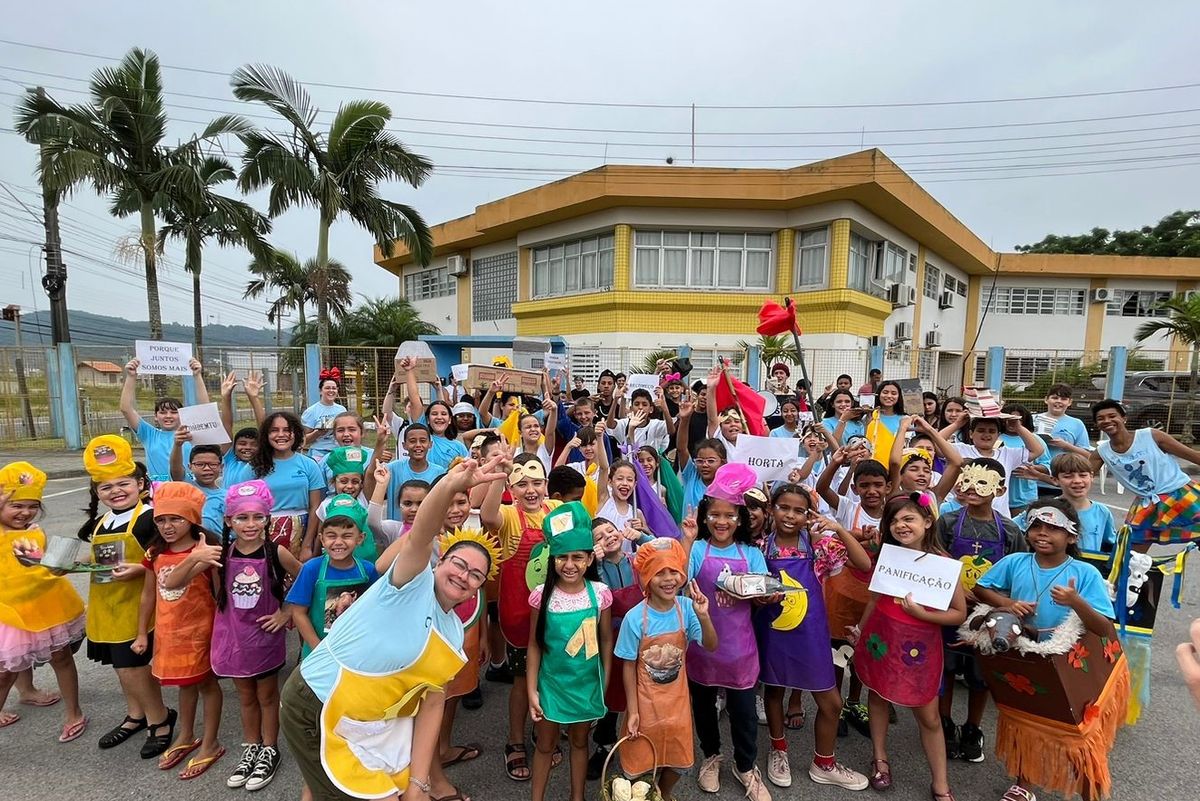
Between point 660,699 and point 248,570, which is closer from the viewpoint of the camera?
point 660,699

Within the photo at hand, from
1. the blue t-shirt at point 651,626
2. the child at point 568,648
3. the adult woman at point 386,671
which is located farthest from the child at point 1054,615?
the adult woman at point 386,671

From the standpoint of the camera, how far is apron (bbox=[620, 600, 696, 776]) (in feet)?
8.29

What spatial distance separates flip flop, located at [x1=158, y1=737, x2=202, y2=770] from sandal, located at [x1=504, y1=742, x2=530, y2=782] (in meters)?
1.70

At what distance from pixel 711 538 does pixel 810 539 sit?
0.57 meters

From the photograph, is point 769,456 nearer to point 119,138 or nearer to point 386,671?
point 386,671

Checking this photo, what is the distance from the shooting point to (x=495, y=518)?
3158 mm

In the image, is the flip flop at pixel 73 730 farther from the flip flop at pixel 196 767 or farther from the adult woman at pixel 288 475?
the adult woman at pixel 288 475

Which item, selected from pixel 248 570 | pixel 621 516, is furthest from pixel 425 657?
pixel 621 516

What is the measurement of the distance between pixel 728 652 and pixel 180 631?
111 inches

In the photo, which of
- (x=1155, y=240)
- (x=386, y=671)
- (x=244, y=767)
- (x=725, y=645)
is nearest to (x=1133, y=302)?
(x=1155, y=240)

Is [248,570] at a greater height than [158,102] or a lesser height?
lesser

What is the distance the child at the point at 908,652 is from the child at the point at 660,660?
0.94 m

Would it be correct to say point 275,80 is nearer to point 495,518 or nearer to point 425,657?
point 495,518

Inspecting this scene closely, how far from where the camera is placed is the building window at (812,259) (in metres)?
17.1
